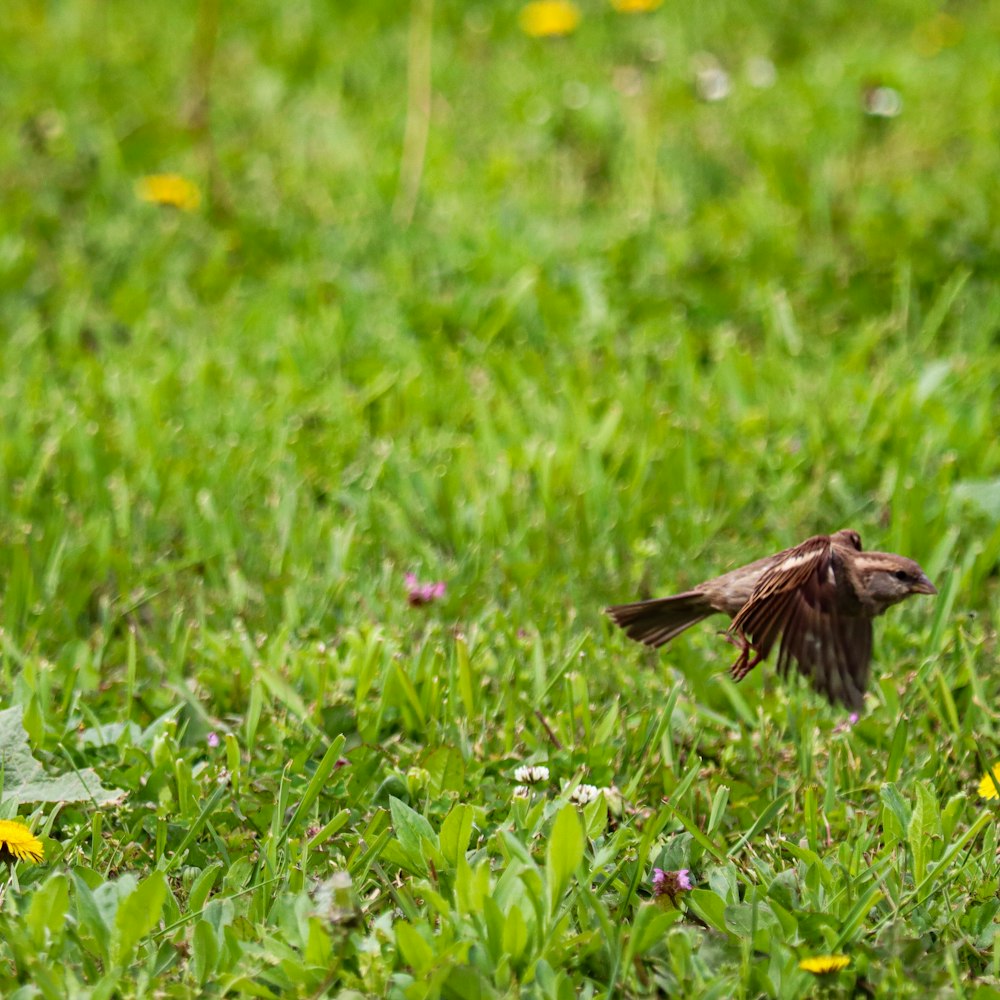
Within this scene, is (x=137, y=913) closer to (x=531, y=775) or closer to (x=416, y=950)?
(x=416, y=950)

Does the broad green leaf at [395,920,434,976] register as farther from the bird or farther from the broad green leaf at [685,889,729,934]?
the bird

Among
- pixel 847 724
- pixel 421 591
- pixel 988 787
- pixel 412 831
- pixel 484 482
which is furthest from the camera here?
pixel 484 482

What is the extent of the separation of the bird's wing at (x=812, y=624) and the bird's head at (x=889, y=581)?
5 cm

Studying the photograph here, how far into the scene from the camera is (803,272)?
482cm

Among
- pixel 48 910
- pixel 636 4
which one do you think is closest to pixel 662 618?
pixel 48 910

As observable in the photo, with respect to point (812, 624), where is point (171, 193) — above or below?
above

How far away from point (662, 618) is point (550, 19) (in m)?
4.07

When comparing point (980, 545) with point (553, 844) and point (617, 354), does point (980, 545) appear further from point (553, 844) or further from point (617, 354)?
point (553, 844)

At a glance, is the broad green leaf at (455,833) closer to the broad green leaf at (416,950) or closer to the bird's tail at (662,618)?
the broad green leaf at (416,950)

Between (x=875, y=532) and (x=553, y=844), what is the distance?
1756 millimetres

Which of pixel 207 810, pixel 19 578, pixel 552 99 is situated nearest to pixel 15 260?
pixel 19 578

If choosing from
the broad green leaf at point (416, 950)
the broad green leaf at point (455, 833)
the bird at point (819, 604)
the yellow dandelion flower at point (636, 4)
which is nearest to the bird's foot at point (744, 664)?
the bird at point (819, 604)

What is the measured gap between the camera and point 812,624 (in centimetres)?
273

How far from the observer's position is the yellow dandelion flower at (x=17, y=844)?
2.29 meters
